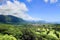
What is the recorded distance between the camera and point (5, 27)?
10.7 feet

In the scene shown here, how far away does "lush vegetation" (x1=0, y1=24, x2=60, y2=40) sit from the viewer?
10.4 ft

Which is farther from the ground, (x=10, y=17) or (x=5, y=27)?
(x=10, y=17)

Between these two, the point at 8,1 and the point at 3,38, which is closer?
the point at 3,38

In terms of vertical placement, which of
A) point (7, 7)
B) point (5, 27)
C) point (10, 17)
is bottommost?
point (5, 27)

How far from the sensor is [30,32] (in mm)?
3207

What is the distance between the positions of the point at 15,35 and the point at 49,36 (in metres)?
0.72

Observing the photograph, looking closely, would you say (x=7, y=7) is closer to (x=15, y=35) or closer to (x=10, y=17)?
(x=10, y=17)

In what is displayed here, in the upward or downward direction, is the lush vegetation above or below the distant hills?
below

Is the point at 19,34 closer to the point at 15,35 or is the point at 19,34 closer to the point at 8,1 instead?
the point at 15,35

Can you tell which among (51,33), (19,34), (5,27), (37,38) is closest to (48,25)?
(51,33)

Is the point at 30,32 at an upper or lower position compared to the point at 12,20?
lower

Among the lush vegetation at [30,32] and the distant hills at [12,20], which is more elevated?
the distant hills at [12,20]

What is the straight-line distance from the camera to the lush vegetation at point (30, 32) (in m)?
3.16

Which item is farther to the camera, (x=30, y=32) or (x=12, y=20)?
(x=12, y=20)
